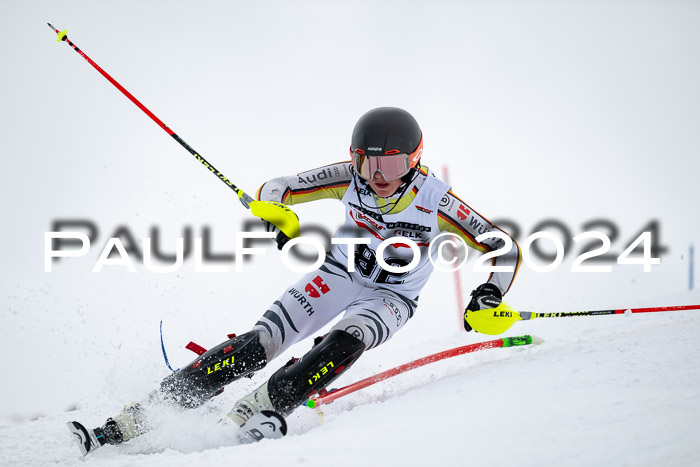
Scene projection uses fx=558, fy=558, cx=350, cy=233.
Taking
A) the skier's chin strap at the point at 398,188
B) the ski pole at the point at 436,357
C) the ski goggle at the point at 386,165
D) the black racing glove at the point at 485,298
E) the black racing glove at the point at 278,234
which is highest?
the ski goggle at the point at 386,165

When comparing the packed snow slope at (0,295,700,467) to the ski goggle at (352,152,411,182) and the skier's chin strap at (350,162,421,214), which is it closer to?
the skier's chin strap at (350,162,421,214)

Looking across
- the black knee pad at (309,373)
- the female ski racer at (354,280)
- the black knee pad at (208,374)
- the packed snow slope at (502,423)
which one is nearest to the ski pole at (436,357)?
the packed snow slope at (502,423)

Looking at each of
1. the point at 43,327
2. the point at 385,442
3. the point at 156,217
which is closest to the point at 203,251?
the point at 156,217

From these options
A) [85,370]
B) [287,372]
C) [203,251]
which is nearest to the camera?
[287,372]

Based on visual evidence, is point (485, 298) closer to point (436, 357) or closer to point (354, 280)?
point (436, 357)

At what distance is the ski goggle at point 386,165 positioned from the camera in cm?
260

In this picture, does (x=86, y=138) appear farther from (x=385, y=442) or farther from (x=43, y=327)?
(x=385, y=442)

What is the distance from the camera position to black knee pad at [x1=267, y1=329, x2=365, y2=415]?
7.48ft

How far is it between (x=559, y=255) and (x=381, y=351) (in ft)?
5.46

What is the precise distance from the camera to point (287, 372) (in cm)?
232

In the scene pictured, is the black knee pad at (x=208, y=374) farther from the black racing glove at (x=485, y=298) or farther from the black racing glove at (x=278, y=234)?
the black racing glove at (x=485, y=298)

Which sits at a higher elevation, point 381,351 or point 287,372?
Result: point 287,372

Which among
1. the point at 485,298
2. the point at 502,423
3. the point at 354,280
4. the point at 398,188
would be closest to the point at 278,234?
the point at 354,280

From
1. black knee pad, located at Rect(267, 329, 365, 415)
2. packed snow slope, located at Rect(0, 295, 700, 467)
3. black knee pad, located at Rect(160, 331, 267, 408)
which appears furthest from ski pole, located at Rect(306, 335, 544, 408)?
black knee pad, located at Rect(160, 331, 267, 408)
